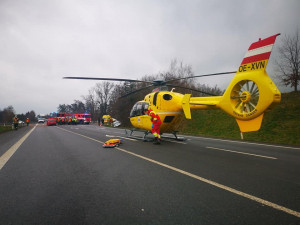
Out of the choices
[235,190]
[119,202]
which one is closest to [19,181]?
[119,202]

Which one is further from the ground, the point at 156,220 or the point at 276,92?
the point at 276,92

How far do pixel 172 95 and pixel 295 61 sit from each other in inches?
797

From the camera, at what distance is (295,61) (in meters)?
19.8

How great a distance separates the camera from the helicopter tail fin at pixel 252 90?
5070 mm

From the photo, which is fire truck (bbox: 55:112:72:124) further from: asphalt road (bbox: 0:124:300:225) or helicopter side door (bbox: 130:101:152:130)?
asphalt road (bbox: 0:124:300:225)

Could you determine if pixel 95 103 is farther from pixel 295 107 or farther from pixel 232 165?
pixel 232 165

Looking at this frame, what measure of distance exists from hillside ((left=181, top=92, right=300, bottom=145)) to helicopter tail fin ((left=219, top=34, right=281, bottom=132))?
17.6 ft

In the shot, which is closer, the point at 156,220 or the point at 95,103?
the point at 156,220

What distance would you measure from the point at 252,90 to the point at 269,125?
1044 centimetres

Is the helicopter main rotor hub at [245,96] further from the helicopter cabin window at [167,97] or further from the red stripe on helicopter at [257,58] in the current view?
the helicopter cabin window at [167,97]

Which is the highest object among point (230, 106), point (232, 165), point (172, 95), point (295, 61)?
point (295, 61)

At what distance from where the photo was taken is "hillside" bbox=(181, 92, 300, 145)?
11648 mm

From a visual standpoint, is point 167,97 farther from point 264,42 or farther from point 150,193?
point 150,193

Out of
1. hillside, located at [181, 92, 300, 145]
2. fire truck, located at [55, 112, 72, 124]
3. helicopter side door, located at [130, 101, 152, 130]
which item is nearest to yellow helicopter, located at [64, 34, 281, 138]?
helicopter side door, located at [130, 101, 152, 130]
